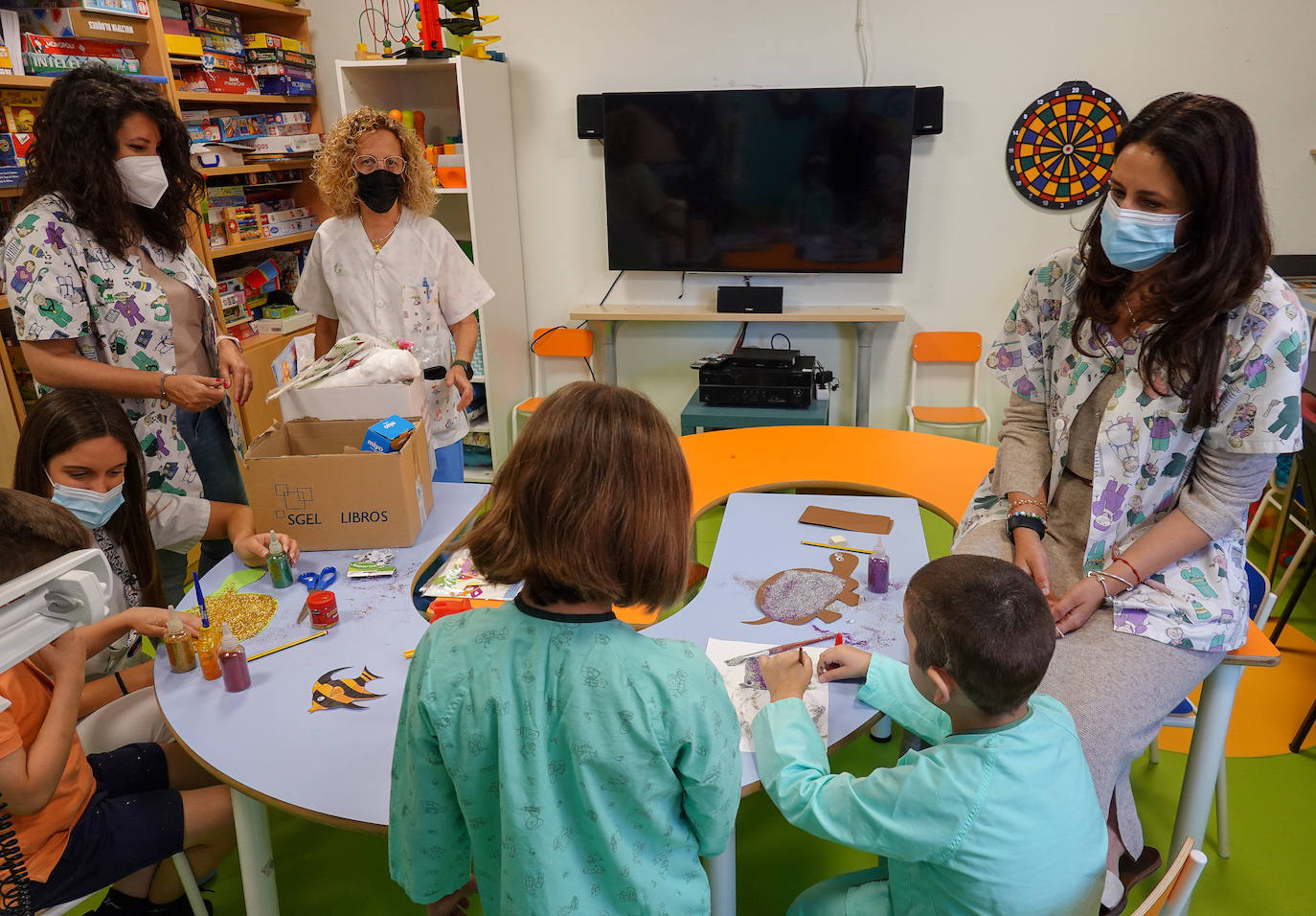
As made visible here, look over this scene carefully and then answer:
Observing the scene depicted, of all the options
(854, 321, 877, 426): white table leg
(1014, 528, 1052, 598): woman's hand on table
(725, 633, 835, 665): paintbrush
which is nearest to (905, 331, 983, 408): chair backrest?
(854, 321, 877, 426): white table leg

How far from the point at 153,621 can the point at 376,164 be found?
4.89 feet

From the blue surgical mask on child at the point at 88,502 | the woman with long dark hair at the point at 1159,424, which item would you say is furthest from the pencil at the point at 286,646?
the woman with long dark hair at the point at 1159,424

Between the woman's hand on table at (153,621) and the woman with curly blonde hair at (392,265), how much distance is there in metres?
1.05

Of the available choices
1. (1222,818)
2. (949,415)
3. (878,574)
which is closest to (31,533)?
(878,574)

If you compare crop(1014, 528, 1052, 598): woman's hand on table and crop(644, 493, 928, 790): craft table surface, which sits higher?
crop(1014, 528, 1052, 598): woman's hand on table

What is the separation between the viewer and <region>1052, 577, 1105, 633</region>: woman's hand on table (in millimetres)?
1464

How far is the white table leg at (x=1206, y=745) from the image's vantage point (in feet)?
5.00

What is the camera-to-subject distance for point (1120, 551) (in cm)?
151

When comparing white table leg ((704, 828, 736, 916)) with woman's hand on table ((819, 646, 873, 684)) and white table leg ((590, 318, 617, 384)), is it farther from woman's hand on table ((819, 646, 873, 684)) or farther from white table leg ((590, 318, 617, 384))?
white table leg ((590, 318, 617, 384))

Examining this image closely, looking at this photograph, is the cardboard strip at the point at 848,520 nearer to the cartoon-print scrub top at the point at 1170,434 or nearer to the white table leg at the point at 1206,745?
the cartoon-print scrub top at the point at 1170,434

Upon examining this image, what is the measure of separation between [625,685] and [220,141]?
3404mm

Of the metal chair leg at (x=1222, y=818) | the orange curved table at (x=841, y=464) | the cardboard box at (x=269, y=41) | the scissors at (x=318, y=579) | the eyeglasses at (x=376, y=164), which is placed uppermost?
the cardboard box at (x=269, y=41)

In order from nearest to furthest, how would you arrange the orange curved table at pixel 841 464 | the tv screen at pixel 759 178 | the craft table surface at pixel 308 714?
the craft table surface at pixel 308 714 → the orange curved table at pixel 841 464 → the tv screen at pixel 759 178

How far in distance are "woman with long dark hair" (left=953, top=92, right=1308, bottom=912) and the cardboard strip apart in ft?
0.97
